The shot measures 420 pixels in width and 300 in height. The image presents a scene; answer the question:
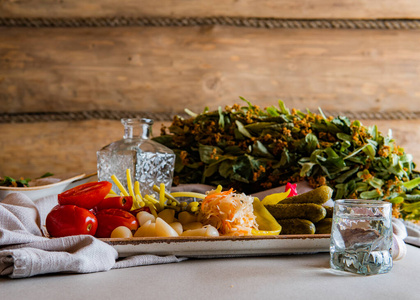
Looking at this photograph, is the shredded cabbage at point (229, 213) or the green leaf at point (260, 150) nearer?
the shredded cabbage at point (229, 213)

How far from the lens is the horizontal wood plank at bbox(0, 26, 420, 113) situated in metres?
3.03

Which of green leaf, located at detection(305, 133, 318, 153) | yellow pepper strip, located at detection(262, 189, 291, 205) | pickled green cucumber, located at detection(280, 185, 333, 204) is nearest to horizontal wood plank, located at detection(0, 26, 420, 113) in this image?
green leaf, located at detection(305, 133, 318, 153)

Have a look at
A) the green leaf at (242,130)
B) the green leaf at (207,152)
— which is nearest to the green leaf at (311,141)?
the green leaf at (242,130)

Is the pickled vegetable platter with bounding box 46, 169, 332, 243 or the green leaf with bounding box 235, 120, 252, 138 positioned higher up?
the green leaf with bounding box 235, 120, 252, 138

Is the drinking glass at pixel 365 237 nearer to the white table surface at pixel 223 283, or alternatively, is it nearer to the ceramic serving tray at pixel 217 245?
the white table surface at pixel 223 283

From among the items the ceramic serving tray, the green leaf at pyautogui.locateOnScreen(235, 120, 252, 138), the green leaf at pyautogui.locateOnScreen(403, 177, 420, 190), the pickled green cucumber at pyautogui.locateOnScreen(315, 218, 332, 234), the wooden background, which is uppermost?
the wooden background

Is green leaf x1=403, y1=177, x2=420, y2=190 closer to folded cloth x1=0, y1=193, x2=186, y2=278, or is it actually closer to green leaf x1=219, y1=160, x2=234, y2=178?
green leaf x1=219, y1=160, x2=234, y2=178

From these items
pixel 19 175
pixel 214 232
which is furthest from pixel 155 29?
pixel 214 232

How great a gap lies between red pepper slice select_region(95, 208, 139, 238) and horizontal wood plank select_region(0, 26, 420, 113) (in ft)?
6.27

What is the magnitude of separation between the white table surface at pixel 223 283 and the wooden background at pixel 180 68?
6.95 ft

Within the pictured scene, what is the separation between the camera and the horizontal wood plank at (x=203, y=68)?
3.03 meters

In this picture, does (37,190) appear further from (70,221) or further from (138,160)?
(70,221)

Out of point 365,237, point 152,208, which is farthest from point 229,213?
point 365,237

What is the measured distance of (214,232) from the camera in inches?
44.8
